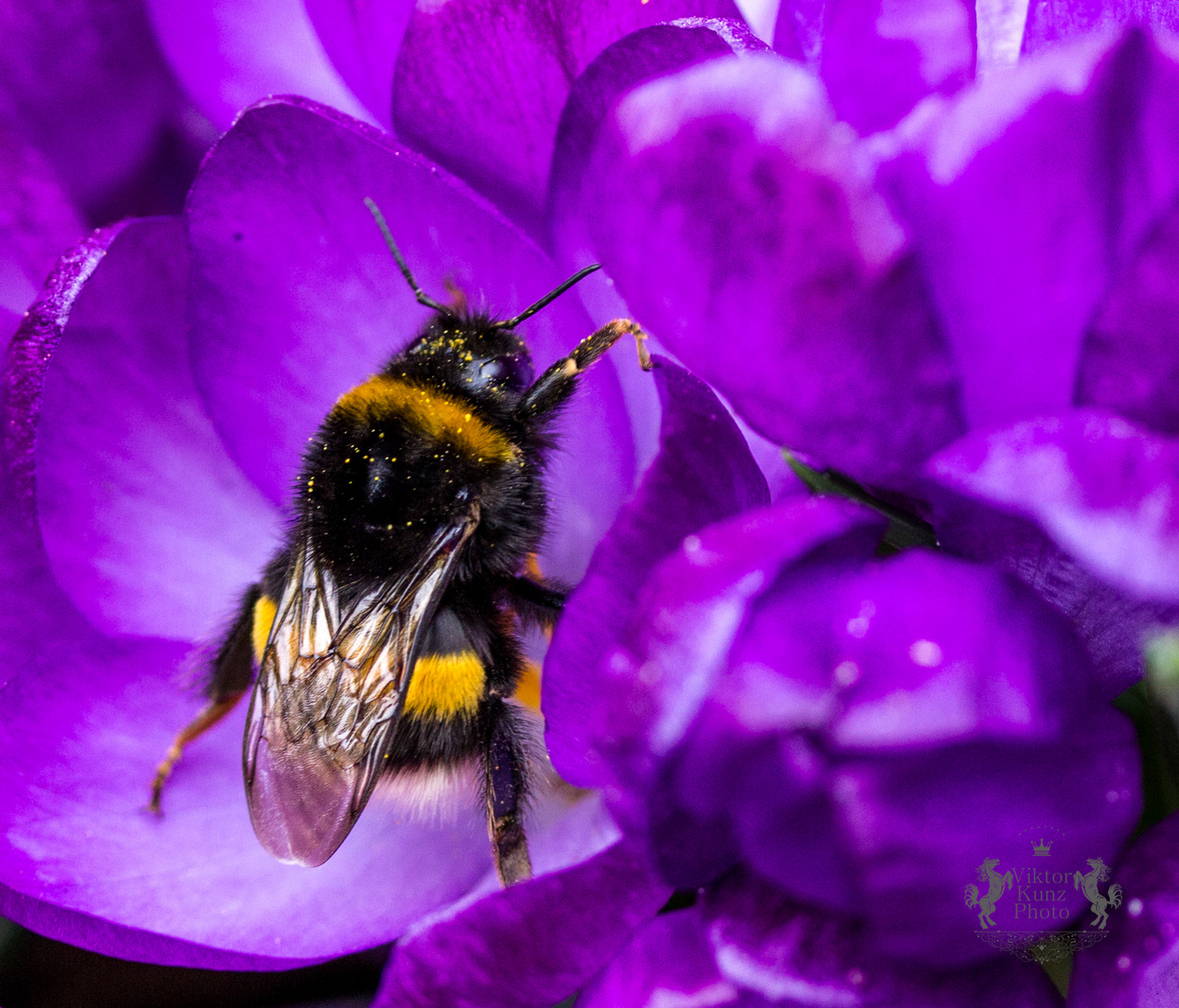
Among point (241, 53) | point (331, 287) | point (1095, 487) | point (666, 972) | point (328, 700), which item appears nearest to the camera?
point (1095, 487)

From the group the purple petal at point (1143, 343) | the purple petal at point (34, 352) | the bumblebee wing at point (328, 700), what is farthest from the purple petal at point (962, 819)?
the purple petal at point (34, 352)

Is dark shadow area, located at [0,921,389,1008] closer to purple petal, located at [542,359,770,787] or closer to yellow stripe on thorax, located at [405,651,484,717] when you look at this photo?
yellow stripe on thorax, located at [405,651,484,717]

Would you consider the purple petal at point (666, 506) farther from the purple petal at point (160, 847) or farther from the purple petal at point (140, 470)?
the purple petal at point (140, 470)

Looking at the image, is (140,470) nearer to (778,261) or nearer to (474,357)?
(474,357)

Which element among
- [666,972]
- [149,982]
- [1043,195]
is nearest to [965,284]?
[1043,195]

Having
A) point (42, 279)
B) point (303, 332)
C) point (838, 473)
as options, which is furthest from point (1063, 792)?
point (42, 279)
